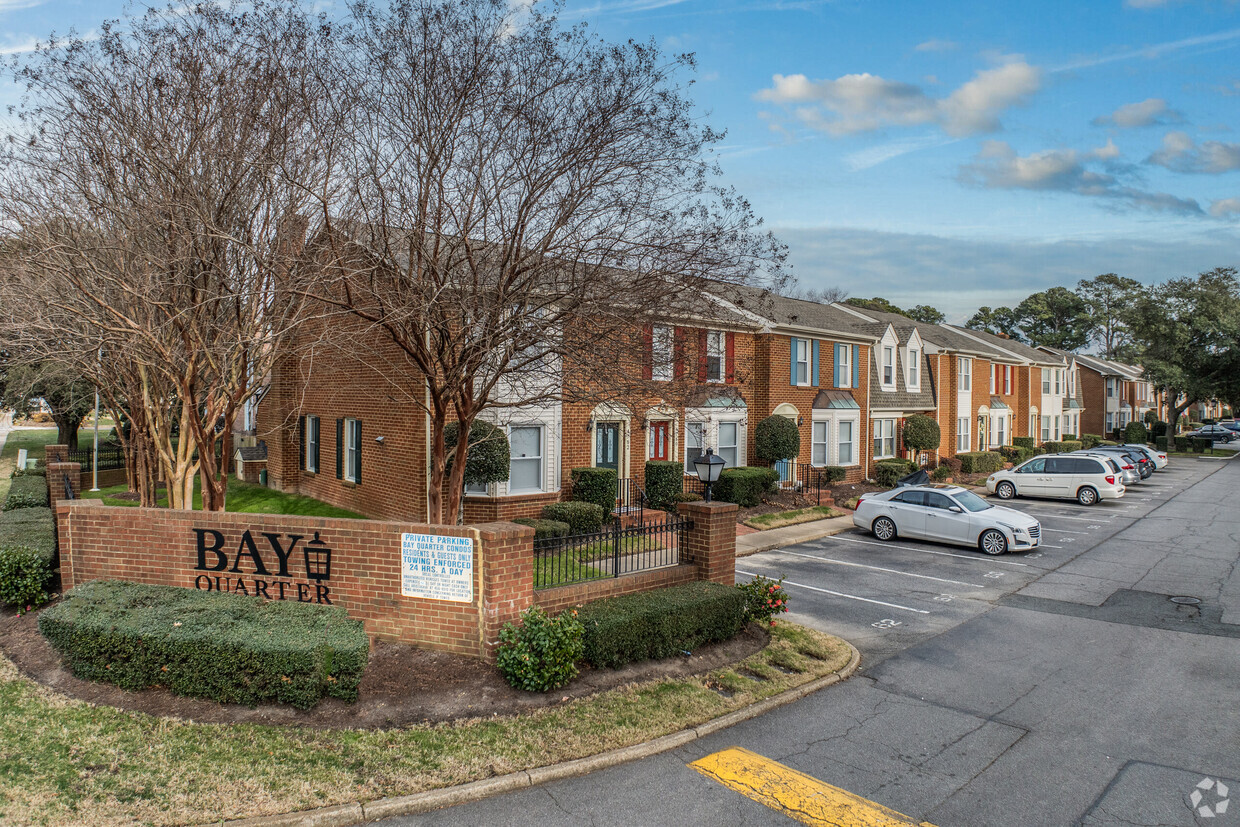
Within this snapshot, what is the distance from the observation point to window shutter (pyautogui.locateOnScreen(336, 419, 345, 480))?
20.0 metres

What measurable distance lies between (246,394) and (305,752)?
7.96 m

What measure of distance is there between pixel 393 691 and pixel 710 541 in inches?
188

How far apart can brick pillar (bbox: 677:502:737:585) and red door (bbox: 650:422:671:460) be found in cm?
1022

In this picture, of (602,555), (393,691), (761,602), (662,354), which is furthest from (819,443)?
(393,691)

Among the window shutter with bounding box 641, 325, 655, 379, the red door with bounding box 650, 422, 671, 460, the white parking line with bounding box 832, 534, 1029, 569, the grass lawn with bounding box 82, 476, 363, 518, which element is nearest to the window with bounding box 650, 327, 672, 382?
the window shutter with bounding box 641, 325, 655, 379

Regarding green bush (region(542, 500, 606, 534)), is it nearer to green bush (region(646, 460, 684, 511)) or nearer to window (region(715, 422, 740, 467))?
green bush (region(646, 460, 684, 511))

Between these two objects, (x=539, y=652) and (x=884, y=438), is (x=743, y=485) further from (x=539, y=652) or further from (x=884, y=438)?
(x=539, y=652)

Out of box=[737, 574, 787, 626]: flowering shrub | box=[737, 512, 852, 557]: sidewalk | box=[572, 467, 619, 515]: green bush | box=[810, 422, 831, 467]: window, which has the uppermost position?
box=[810, 422, 831, 467]: window

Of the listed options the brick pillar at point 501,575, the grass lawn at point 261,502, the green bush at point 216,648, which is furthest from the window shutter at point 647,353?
the grass lawn at point 261,502

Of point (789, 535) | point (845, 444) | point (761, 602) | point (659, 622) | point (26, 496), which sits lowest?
point (789, 535)

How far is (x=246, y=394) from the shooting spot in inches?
490

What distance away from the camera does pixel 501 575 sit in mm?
8070

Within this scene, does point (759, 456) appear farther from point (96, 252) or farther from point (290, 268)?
point (96, 252)

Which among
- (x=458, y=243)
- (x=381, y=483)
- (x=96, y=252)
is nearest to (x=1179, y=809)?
(x=458, y=243)
